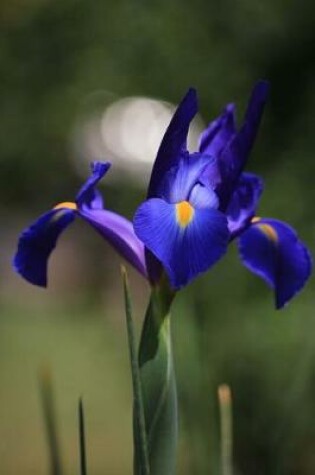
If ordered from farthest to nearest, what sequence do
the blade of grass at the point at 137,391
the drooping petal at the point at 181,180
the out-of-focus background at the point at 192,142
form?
the out-of-focus background at the point at 192,142 → the drooping petal at the point at 181,180 → the blade of grass at the point at 137,391

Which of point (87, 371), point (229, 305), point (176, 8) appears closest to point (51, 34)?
point (176, 8)

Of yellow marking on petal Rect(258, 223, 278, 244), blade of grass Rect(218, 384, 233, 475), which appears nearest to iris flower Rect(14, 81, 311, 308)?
yellow marking on petal Rect(258, 223, 278, 244)

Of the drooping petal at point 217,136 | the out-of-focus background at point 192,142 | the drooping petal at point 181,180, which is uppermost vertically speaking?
the drooping petal at point 217,136

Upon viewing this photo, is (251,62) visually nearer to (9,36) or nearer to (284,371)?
(284,371)

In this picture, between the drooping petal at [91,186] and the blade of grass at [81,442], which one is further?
the drooping petal at [91,186]

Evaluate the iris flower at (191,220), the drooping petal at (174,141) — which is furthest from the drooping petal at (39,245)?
the drooping petal at (174,141)

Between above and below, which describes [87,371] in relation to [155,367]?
below

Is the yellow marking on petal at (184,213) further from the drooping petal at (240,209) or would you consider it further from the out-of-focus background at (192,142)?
the out-of-focus background at (192,142)

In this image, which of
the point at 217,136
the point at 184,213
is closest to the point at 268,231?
the point at 217,136

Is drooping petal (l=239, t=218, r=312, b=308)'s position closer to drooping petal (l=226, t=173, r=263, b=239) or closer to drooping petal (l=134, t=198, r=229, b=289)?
drooping petal (l=226, t=173, r=263, b=239)
